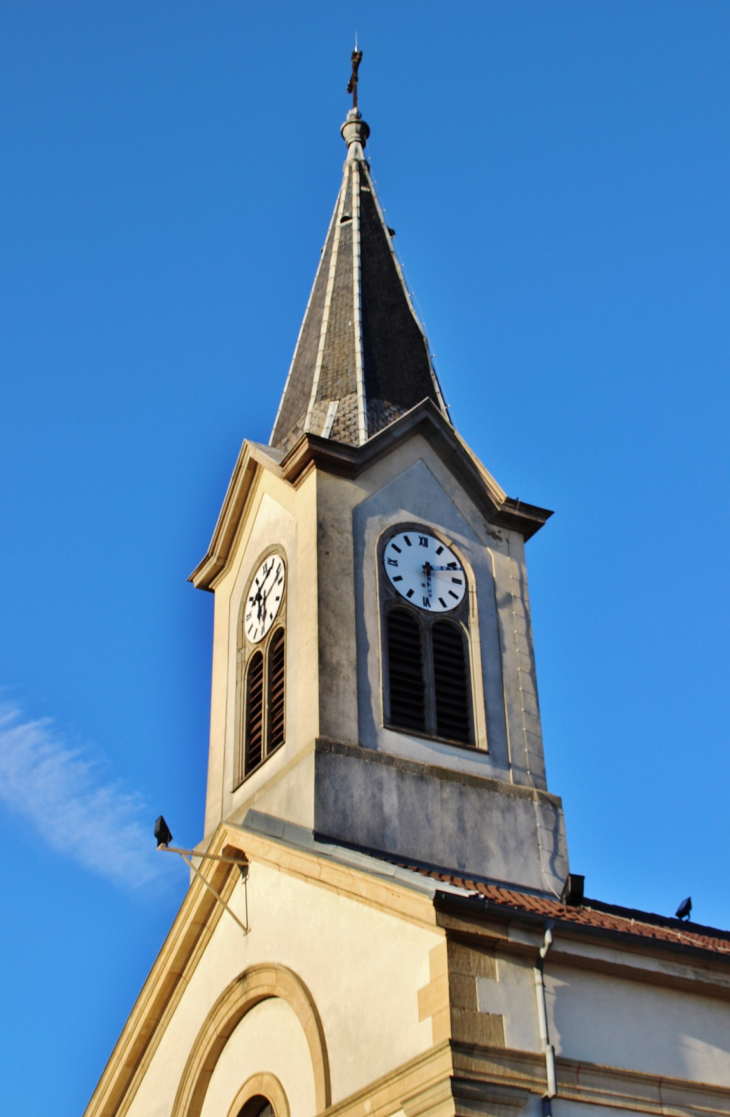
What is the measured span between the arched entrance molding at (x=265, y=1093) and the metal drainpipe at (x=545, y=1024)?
3.81m

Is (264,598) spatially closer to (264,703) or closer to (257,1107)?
(264,703)

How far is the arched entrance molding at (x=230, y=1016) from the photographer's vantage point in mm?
16672

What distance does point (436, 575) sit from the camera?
22.0 m

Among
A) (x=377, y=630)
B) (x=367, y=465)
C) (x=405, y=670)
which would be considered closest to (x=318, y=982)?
(x=405, y=670)

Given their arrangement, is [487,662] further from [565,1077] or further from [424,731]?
[565,1077]

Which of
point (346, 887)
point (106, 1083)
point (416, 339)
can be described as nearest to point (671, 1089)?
point (346, 887)

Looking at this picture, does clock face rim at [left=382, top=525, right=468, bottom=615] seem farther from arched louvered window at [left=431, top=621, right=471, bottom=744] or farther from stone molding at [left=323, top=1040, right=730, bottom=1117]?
stone molding at [left=323, top=1040, right=730, bottom=1117]

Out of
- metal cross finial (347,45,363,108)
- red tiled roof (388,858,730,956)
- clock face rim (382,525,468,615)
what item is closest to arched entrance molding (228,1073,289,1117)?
red tiled roof (388,858,730,956)

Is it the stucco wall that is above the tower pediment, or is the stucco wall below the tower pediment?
below

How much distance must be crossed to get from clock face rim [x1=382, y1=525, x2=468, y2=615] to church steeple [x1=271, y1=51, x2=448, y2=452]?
1661 mm

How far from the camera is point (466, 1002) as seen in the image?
14.0 meters

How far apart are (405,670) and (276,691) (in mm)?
2019

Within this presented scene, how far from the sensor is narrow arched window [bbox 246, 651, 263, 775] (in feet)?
71.6

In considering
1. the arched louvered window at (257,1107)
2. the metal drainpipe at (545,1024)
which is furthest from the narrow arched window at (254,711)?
the metal drainpipe at (545,1024)
